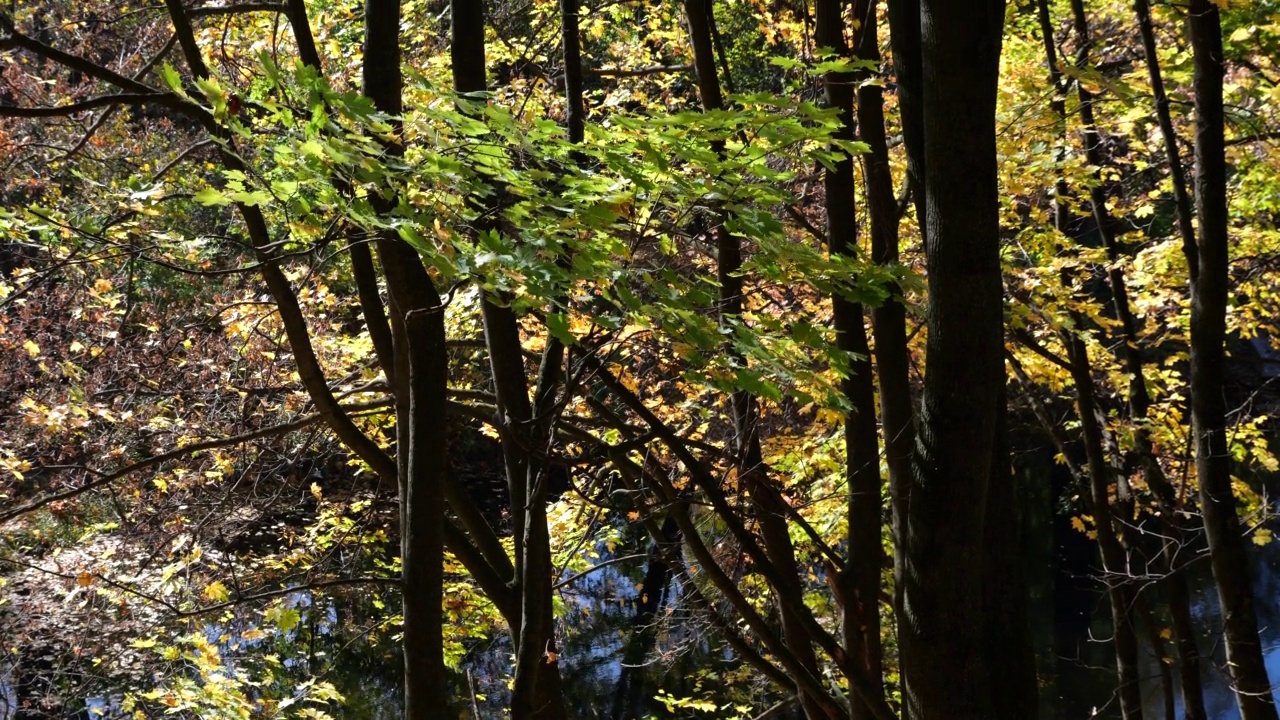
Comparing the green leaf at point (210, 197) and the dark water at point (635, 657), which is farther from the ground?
the dark water at point (635, 657)

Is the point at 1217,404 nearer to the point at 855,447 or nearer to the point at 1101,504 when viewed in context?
the point at 1101,504

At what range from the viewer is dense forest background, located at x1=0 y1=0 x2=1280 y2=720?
253cm

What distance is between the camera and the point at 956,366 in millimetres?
2455

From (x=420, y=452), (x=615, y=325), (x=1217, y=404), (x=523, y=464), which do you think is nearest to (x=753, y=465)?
(x=523, y=464)

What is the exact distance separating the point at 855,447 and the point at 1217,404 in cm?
258

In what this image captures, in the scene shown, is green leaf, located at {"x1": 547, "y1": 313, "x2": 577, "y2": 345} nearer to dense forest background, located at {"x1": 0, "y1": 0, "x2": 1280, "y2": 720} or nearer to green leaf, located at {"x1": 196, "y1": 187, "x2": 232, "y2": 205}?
dense forest background, located at {"x1": 0, "y1": 0, "x2": 1280, "y2": 720}

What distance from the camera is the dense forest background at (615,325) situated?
2533 millimetres

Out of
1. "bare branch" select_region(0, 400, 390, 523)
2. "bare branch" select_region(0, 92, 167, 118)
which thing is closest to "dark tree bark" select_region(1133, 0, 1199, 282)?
"bare branch" select_region(0, 400, 390, 523)

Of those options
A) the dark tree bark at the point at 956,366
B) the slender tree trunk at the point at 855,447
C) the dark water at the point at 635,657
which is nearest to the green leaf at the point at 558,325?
the dark tree bark at the point at 956,366

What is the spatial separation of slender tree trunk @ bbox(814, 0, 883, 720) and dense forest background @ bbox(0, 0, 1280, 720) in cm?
2

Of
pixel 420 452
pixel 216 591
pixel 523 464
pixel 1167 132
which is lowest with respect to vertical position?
pixel 420 452

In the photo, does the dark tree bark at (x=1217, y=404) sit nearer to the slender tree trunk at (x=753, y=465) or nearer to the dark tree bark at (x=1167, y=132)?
the dark tree bark at (x=1167, y=132)

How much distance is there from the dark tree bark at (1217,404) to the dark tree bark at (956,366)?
4040 millimetres

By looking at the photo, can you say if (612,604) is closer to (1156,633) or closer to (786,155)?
(1156,633)
